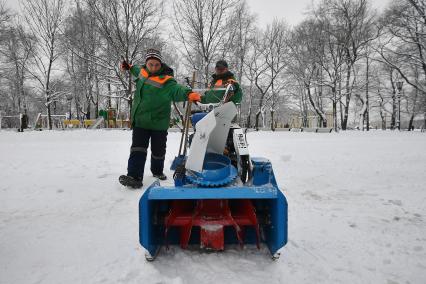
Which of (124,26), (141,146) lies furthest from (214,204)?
(124,26)

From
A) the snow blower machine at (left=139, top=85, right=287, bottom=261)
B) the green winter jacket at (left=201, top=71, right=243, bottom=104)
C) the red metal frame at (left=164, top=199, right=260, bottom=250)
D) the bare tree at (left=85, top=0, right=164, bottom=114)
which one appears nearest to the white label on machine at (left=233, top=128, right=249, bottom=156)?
the snow blower machine at (left=139, top=85, right=287, bottom=261)

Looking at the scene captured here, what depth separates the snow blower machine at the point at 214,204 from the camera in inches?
78.7

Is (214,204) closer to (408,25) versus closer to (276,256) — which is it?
(276,256)

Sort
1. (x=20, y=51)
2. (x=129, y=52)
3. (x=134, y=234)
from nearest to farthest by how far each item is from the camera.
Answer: (x=134, y=234) < (x=129, y=52) < (x=20, y=51)

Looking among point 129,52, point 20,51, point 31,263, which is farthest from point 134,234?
point 20,51

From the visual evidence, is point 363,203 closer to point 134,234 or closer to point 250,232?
point 250,232

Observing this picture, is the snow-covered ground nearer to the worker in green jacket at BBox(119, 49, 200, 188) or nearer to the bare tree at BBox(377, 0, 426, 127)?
the worker in green jacket at BBox(119, 49, 200, 188)

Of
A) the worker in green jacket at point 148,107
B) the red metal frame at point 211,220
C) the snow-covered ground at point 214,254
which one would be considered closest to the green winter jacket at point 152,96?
the worker in green jacket at point 148,107

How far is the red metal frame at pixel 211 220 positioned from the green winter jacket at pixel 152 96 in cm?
197

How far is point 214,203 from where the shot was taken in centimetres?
234

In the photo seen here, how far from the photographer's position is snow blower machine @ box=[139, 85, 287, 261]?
200 centimetres

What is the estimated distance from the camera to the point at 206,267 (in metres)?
2.05

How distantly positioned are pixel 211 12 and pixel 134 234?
2087 centimetres

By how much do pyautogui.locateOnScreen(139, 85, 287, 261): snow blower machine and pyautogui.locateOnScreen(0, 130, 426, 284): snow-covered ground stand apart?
153 mm
